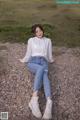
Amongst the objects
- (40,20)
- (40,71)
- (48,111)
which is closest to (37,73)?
(40,71)

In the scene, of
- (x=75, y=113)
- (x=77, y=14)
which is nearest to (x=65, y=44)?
(x=77, y=14)

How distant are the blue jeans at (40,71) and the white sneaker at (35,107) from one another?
0.66 ft

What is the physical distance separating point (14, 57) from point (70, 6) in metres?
6.66

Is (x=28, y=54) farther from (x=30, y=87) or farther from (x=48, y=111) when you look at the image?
(x=48, y=111)

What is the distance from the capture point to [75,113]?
759 centimetres

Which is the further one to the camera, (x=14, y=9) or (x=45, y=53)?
(x=14, y=9)

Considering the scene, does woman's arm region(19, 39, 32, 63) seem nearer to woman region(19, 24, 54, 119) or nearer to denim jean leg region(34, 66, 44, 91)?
woman region(19, 24, 54, 119)

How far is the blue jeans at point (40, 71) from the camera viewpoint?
749cm

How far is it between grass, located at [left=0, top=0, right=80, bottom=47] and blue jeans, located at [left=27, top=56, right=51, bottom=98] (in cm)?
358

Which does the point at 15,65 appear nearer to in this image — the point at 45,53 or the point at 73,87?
the point at 45,53

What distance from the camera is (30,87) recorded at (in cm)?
791

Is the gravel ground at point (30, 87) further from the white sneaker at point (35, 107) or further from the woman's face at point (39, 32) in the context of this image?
the woman's face at point (39, 32)

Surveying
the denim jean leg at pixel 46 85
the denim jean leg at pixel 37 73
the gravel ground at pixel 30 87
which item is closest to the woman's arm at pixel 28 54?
the gravel ground at pixel 30 87

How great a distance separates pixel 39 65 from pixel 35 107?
2.85 feet
